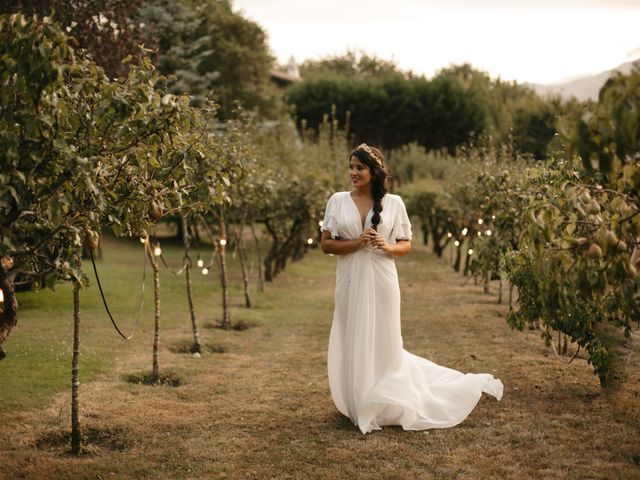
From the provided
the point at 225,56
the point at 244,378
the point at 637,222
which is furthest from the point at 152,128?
the point at 225,56

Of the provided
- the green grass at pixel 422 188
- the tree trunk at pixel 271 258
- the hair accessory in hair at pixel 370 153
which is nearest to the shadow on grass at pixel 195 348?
the hair accessory in hair at pixel 370 153

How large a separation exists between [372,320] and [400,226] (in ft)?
3.33

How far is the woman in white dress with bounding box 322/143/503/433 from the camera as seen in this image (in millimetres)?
7176

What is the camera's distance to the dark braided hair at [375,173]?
7.32 m

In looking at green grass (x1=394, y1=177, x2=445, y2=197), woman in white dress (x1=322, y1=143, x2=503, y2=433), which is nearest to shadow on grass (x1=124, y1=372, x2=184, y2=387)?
woman in white dress (x1=322, y1=143, x2=503, y2=433)

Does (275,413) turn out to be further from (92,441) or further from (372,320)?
(92,441)

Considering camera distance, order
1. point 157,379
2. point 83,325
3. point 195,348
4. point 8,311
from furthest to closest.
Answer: point 83,325 → point 195,348 → point 157,379 → point 8,311

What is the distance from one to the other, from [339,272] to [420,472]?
2.29m

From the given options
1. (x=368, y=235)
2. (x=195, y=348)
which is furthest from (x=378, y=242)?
(x=195, y=348)

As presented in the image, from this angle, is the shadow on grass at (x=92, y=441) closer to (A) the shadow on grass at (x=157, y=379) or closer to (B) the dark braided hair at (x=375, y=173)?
(A) the shadow on grass at (x=157, y=379)

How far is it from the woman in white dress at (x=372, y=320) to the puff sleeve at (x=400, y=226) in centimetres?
1

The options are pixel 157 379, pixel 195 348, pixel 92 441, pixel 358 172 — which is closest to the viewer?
pixel 92 441

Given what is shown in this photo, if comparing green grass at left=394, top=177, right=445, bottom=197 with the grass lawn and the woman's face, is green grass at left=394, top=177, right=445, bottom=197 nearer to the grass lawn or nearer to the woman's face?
the grass lawn

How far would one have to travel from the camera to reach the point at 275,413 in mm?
7934
